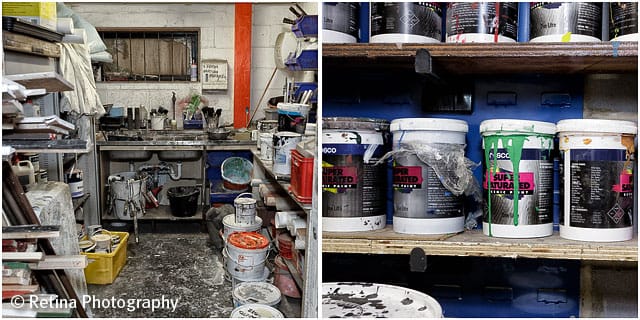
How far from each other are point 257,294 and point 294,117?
0.80 m

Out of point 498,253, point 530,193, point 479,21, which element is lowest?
point 498,253

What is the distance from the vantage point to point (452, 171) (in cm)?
136

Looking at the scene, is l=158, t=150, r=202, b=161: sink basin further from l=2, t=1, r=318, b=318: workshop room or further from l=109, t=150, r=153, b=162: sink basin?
l=109, t=150, r=153, b=162: sink basin

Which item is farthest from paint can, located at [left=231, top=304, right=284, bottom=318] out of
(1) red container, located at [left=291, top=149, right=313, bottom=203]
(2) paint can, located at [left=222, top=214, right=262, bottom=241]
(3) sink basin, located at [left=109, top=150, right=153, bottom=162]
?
(3) sink basin, located at [left=109, top=150, right=153, bottom=162]

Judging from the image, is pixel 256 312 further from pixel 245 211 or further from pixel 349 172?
pixel 349 172

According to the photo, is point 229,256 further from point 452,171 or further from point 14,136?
point 452,171

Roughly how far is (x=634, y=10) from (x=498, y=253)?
639 mm

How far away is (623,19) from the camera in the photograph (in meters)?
1.30

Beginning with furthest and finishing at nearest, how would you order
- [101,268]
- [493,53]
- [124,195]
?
[124,195], [101,268], [493,53]

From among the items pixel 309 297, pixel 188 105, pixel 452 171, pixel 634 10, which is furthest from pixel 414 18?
pixel 188 105

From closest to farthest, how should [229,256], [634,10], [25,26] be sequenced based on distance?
1. [634,10]
2. [25,26]
3. [229,256]

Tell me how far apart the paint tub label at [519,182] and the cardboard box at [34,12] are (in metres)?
1.64

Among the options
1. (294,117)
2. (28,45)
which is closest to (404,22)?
(294,117)

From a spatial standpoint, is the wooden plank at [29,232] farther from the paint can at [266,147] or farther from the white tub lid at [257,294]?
the paint can at [266,147]
